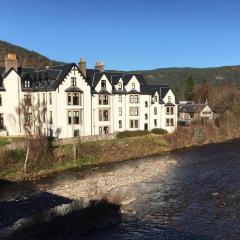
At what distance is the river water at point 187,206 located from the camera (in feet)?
93.9

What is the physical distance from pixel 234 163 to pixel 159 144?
16.4 meters

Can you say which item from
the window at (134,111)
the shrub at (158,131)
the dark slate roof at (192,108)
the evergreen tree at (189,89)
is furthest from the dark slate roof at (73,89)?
the evergreen tree at (189,89)

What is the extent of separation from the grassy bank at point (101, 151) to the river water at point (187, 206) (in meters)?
11.8

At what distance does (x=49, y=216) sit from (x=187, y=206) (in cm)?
1246

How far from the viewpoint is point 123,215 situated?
32.6m

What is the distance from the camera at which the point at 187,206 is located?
115ft

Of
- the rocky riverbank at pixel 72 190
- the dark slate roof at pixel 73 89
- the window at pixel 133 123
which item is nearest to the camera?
the rocky riverbank at pixel 72 190

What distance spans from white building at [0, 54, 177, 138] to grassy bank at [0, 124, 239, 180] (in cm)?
548

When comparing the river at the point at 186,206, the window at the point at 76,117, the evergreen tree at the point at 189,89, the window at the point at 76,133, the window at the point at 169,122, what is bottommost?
the river at the point at 186,206

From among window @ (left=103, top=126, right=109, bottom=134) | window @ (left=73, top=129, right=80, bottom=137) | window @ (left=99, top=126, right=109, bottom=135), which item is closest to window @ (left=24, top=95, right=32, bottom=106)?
window @ (left=73, top=129, right=80, bottom=137)

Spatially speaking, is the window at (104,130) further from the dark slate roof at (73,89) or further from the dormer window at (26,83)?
the dormer window at (26,83)

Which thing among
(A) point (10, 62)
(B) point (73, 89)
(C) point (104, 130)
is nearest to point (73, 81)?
(B) point (73, 89)

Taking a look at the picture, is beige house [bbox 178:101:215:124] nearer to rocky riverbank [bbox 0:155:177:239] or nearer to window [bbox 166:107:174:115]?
window [bbox 166:107:174:115]

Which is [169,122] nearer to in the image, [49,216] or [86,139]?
[86,139]
